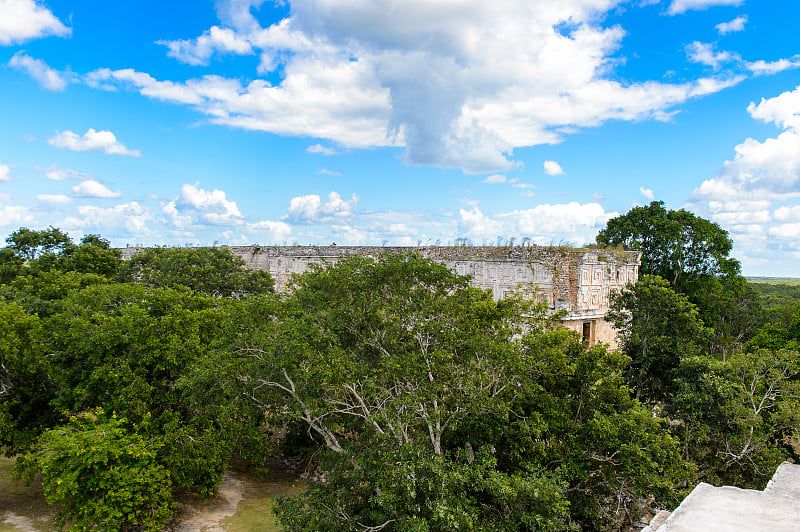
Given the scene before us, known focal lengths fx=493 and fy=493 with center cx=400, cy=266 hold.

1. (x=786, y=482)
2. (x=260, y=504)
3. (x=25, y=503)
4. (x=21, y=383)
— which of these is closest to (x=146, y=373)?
(x=21, y=383)

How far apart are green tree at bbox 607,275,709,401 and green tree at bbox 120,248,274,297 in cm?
1434

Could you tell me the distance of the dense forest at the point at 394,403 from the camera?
347 inches

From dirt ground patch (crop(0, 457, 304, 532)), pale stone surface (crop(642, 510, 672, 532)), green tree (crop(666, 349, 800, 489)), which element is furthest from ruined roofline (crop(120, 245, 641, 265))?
pale stone surface (crop(642, 510, 672, 532))

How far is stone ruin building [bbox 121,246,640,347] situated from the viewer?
17.3 meters

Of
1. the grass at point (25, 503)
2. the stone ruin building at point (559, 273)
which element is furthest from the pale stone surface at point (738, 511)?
the grass at point (25, 503)

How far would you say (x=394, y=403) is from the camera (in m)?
8.73

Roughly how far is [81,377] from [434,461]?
9527mm

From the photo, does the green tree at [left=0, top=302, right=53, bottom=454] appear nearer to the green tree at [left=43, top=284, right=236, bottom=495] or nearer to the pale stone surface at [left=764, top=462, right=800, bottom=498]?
the green tree at [left=43, top=284, right=236, bottom=495]

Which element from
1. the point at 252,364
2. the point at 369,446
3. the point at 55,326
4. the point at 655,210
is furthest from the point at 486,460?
the point at 655,210

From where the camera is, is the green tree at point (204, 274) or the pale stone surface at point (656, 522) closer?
the pale stone surface at point (656, 522)

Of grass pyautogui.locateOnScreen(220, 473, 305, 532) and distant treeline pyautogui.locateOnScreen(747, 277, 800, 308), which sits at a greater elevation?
Result: distant treeline pyautogui.locateOnScreen(747, 277, 800, 308)

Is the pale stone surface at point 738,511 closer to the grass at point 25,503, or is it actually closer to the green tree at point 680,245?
the grass at point 25,503

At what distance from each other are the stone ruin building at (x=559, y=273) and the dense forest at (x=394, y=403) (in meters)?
3.00

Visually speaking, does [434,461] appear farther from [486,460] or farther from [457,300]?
[457,300]
